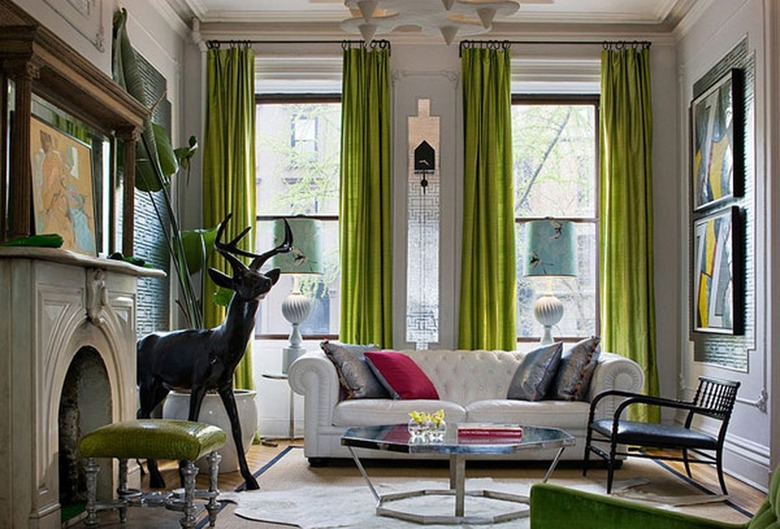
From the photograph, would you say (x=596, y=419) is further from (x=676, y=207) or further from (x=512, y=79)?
(x=512, y=79)

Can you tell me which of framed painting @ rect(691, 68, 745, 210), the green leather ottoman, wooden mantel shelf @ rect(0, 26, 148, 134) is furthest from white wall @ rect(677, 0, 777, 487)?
wooden mantel shelf @ rect(0, 26, 148, 134)

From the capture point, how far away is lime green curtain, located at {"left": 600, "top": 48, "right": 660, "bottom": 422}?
23.4 feet

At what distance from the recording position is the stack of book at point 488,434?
447 centimetres

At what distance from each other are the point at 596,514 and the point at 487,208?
16.5 feet

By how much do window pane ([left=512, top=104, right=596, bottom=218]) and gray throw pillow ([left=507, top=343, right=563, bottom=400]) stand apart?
1.82 m

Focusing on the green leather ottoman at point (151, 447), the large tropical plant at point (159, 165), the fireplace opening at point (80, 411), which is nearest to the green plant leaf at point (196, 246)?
the large tropical plant at point (159, 165)

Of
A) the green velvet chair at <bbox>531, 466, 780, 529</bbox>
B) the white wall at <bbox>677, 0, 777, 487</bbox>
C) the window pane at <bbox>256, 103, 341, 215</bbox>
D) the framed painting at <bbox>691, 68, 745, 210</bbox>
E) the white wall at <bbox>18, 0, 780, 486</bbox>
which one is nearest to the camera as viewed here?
the green velvet chair at <bbox>531, 466, 780, 529</bbox>

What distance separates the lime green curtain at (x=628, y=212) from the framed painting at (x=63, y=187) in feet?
13.2

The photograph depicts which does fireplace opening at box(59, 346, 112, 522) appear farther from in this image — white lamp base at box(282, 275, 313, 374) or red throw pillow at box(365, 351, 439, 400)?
white lamp base at box(282, 275, 313, 374)

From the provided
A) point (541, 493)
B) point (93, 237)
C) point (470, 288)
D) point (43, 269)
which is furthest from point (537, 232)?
point (541, 493)

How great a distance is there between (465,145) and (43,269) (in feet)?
13.7

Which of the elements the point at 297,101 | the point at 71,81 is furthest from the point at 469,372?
the point at 71,81

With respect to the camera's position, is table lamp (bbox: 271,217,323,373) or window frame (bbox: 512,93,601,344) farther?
window frame (bbox: 512,93,601,344)

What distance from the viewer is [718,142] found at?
6238 mm
